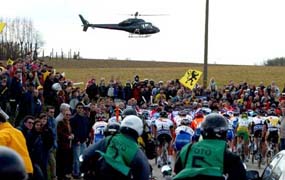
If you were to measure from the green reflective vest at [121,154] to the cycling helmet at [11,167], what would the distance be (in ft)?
10.7

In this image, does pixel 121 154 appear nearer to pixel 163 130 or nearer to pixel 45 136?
pixel 45 136

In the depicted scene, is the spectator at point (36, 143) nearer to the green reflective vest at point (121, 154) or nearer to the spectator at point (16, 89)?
the spectator at point (16, 89)

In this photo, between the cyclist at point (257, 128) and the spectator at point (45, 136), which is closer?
the spectator at point (45, 136)

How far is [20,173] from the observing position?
169 inches

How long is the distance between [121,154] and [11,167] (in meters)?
3.43

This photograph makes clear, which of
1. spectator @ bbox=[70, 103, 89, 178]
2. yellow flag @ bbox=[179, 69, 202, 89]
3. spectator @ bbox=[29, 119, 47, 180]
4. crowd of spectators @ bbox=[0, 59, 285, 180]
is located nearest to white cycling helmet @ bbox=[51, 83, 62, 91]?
crowd of spectators @ bbox=[0, 59, 285, 180]

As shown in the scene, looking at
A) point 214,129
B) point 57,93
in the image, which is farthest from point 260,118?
point 214,129

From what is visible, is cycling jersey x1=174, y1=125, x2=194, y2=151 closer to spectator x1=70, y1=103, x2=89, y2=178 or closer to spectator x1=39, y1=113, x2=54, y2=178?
spectator x1=70, y1=103, x2=89, y2=178

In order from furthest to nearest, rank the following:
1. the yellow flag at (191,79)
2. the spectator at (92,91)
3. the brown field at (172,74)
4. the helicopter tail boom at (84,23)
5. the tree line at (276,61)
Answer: the tree line at (276,61) → the helicopter tail boom at (84,23) → the brown field at (172,74) → the spectator at (92,91) → the yellow flag at (191,79)

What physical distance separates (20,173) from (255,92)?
2865cm

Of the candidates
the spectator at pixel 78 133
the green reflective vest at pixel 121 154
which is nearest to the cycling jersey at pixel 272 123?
the spectator at pixel 78 133

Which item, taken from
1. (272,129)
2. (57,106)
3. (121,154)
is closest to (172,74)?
(57,106)

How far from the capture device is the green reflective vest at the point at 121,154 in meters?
7.56

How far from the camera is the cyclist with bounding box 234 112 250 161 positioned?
2138 centimetres
